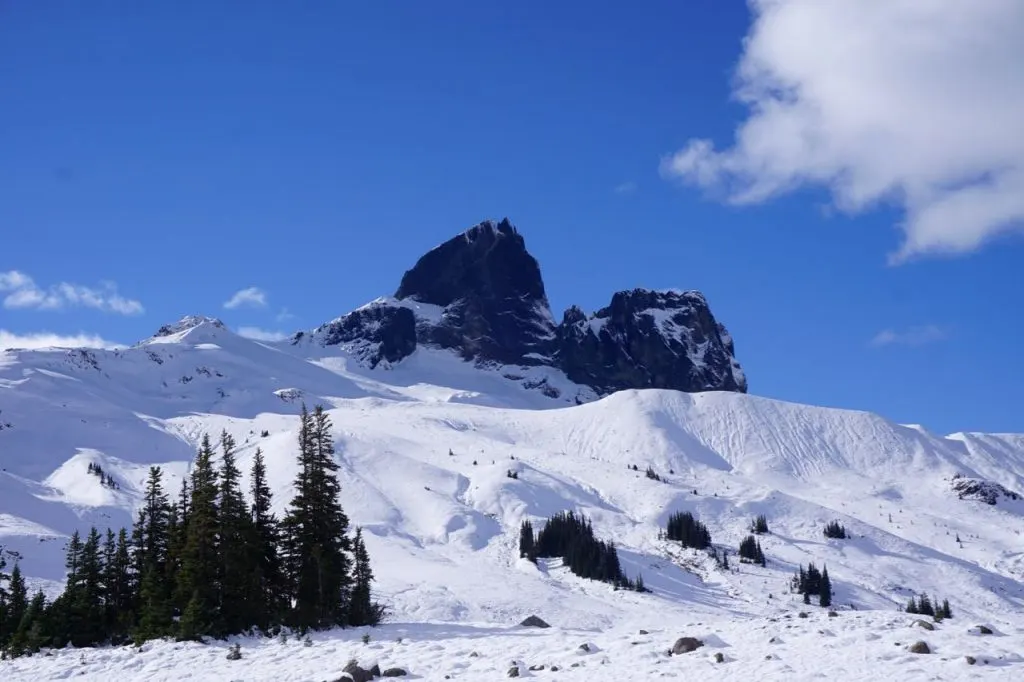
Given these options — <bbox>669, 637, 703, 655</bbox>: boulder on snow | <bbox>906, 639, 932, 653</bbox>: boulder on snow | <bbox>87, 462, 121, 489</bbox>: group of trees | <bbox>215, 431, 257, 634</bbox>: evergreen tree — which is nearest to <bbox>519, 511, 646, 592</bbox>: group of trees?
<bbox>215, 431, 257, 634</bbox>: evergreen tree

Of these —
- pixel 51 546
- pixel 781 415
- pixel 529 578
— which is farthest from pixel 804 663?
pixel 781 415

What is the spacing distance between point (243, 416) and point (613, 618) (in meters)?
148

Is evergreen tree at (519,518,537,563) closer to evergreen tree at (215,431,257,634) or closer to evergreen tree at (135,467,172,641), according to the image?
evergreen tree at (135,467,172,641)

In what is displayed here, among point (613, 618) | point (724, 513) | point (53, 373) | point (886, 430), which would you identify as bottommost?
point (613, 618)

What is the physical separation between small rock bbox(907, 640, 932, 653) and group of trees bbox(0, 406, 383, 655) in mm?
25013

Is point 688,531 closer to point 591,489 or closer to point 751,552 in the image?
point 751,552

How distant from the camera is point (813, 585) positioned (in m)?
79.8

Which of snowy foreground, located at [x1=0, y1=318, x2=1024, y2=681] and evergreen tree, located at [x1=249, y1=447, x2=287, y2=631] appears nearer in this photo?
snowy foreground, located at [x1=0, y1=318, x2=1024, y2=681]

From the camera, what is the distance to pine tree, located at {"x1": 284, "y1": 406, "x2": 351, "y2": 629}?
4228cm

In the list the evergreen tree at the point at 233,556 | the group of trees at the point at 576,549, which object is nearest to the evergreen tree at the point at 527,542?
the group of trees at the point at 576,549

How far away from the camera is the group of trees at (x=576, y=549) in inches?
3046

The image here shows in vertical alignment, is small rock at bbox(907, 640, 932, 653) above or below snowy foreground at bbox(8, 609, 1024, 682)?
above

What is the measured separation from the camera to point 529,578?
7494cm

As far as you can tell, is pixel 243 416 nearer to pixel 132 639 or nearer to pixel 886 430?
pixel 886 430
